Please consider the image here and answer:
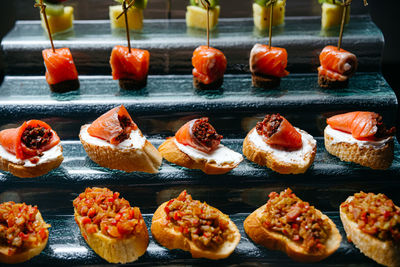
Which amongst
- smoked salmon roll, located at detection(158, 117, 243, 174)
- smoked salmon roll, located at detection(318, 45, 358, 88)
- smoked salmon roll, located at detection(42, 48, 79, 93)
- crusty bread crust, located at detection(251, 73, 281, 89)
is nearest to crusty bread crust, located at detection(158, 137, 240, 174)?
smoked salmon roll, located at detection(158, 117, 243, 174)

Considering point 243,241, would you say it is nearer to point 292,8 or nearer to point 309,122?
point 309,122

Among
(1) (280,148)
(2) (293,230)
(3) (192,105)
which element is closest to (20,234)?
(3) (192,105)

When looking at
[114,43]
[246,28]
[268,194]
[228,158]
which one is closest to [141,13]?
[114,43]

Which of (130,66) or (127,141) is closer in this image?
(127,141)

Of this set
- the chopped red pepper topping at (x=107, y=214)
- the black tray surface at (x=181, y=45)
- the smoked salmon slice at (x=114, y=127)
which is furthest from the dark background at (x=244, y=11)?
the chopped red pepper topping at (x=107, y=214)

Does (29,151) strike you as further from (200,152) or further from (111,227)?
(200,152)

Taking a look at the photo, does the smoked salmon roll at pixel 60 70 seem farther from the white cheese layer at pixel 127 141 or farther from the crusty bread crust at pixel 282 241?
the crusty bread crust at pixel 282 241
